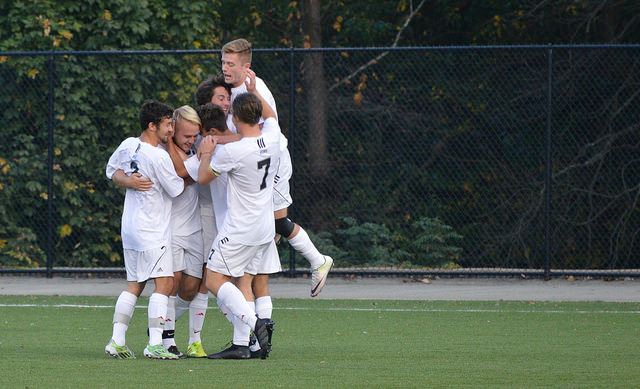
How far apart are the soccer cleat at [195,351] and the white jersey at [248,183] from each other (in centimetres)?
82

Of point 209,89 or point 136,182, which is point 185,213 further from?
point 209,89

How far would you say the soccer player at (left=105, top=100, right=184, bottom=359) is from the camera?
7.04 meters

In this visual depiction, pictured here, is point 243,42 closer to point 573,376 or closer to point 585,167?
point 573,376

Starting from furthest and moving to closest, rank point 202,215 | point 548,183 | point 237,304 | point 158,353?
point 548,183 < point 202,215 < point 158,353 < point 237,304

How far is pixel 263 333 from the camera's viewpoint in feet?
22.3

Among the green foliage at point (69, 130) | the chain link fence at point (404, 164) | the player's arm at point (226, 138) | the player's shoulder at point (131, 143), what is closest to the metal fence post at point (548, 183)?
the chain link fence at point (404, 164)

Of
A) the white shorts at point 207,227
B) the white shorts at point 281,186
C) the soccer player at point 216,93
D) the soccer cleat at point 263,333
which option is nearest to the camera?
the soccer cleat at point 263,333

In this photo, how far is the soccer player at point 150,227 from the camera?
7043 millimetres

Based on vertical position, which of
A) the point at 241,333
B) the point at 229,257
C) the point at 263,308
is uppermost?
the point at 229,257

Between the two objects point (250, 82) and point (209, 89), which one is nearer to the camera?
point (250, 82)

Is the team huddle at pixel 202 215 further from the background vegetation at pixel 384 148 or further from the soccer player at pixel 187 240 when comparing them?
the background vegetation at pixel 384 148

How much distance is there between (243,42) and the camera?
7.55m

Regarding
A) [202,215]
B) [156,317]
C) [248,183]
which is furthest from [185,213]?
[156,317]

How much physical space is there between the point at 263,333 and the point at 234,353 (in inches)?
16.6
